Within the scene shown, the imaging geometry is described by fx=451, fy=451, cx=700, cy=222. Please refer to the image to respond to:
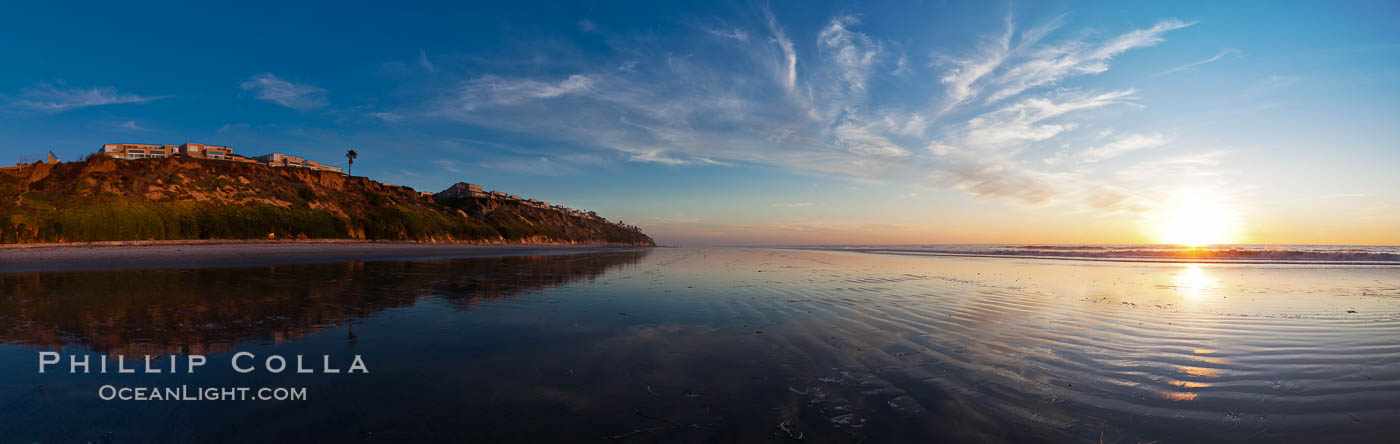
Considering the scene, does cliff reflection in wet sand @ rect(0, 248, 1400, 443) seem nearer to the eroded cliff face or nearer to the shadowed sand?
the shadowed sand

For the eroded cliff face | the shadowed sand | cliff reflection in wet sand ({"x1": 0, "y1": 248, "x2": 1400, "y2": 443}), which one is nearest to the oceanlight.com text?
cliff reflection in wet sand ({"x1": 0, "y1": 248, "x2": 1400, "y2": 443})

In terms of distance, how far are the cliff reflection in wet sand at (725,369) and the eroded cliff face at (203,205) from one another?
38667mm

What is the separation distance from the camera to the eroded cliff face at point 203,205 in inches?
1390

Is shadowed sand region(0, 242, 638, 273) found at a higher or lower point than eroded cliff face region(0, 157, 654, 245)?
lower

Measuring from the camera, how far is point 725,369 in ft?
20.2

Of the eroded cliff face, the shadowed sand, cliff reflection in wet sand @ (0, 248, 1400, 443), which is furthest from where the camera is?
the eroded cliff face

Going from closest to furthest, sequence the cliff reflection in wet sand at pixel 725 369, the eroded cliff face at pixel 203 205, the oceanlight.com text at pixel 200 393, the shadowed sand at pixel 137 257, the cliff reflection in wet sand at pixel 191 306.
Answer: the cliff reflection in wet sand at pixel 725 369, the oceanlight.com text at pixel 200 393, the cliff reflection in wet sand at pixel 191 306, the shadowed sand at pixel 137 257, the eroded cliff face at pixel 203 205

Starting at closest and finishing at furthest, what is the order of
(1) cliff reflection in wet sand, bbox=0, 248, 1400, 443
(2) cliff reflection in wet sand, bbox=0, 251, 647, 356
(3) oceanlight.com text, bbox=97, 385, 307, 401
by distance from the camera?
(1) cliff reflection in wet sand, bbox=0, 248, 1400, 443 → (3) oceanlight.com text, bbox=97, 385, 307, 401 → (2) cliff reflection in wet sand, bbox=0, 251, 647, 356

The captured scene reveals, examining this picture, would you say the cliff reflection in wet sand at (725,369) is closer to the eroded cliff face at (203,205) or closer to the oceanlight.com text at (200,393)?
the oceanlight.com text at (200,393)

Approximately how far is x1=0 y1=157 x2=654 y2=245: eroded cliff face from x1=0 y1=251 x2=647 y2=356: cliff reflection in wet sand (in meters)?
29.9

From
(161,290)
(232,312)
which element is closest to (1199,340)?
(232,312)

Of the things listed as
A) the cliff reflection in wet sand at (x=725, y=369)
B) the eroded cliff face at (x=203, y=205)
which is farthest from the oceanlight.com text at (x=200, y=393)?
the eroded cliff face at (x=203, y=205)

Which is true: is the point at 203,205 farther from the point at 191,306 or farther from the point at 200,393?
the point at 200,393

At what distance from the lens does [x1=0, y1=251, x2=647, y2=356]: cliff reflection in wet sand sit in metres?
7.36
